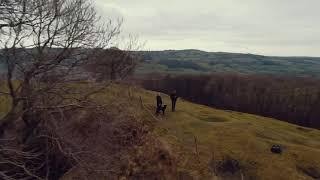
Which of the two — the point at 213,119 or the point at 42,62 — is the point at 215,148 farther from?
the point at 42,62

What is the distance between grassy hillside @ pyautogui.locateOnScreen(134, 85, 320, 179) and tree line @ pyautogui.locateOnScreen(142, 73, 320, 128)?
50734 millimetres

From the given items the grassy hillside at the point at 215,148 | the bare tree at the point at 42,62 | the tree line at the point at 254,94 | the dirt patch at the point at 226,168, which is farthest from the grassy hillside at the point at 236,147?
the tree line at the point at 254,94

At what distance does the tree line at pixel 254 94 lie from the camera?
334 ft

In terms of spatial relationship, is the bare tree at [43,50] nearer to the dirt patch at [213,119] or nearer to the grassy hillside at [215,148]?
the grassy hillside at [215,148]

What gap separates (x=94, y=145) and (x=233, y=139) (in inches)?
737

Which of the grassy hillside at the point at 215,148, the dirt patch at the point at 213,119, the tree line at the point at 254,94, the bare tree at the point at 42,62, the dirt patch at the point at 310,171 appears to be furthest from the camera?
the tree line at the point at 254,94

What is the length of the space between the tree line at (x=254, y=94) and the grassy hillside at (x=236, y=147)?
50.7 m

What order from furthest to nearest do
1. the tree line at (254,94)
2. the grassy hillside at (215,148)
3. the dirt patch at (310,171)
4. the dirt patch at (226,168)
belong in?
the tree line at (254,94)
the dirt patch at (310,171)
the dirt patch at (226,168)
the grassy hillside at (215,148)

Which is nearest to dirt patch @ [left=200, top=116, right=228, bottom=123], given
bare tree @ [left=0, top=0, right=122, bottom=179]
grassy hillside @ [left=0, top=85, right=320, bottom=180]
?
grassy hillside @ [left=0, top=85, right=320, bottom=180]

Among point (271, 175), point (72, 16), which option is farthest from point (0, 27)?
point (271, 175)

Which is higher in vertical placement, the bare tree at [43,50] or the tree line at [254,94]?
the bare tree at [43,50]

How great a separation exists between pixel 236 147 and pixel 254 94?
78552 millimetres

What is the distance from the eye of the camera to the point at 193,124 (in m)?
46.5

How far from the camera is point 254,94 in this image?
383 ft
